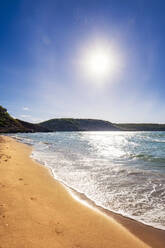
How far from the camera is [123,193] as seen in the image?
734 cm

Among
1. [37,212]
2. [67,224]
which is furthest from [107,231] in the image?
[37,212]

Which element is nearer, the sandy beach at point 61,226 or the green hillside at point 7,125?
the sandy beach at point 61,226

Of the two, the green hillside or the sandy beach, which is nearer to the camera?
the sandy beach

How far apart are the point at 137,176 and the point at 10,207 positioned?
336 inches

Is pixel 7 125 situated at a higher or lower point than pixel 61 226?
higher

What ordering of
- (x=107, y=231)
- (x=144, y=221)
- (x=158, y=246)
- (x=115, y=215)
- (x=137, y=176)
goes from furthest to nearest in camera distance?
(x=137, y=176) → (x=115, y=215) → (x=144, y=221) → (x=107, y=231) → (x=158, y=246)

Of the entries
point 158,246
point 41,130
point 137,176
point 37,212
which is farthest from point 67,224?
point 41,130

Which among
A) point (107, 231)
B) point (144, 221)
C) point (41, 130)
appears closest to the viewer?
point (107, 231)

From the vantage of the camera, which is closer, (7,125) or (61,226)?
(61,226)

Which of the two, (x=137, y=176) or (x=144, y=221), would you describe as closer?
(x=144, y=221)

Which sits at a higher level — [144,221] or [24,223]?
[24,223]

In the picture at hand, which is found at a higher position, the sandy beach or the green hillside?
the green hillside

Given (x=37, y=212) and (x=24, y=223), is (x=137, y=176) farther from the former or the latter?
(x=24, y=223)

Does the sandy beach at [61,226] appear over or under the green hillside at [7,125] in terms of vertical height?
under
